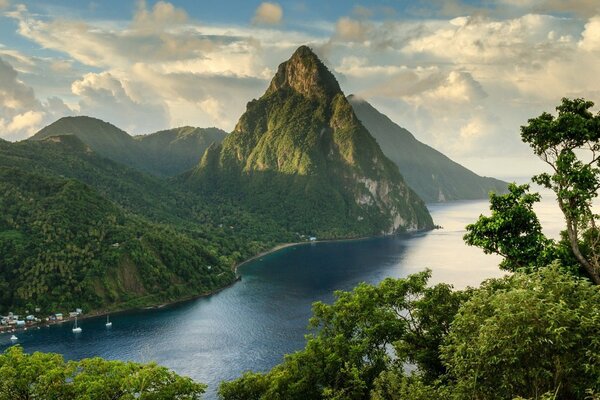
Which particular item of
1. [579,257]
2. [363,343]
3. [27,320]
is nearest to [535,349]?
[579,257]

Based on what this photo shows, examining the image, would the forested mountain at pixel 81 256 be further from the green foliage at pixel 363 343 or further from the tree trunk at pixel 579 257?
the tree trunk at pixel 579 257

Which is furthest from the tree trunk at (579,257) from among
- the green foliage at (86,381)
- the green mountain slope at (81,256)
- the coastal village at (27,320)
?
the green mountain slope at (81,256)

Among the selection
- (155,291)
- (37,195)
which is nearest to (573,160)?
(155,291)

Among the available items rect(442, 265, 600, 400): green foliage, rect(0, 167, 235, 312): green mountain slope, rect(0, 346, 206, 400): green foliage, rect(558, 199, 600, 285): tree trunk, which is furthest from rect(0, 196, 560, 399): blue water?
rect(442, 265, 600, 400): green foliage

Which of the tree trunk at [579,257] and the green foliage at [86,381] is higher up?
the tree trunk at [579,257]

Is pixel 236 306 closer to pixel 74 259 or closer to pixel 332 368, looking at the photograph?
pixel 74 259
